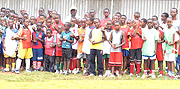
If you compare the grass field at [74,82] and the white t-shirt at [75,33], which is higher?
the white t-shirt at [75,33]

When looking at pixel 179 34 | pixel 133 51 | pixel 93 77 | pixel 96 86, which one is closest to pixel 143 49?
pixel 133 51

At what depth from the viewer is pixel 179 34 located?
8352 millimetres

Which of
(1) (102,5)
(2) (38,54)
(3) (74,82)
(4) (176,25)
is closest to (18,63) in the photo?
(2) (38,54)

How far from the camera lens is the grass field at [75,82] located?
6922 mm

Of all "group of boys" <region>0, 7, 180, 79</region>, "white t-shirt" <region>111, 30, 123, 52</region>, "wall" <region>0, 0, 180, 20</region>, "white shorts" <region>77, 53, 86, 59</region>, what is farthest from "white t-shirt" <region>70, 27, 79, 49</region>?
"wall" <region>0, 0, 180, 20</region>

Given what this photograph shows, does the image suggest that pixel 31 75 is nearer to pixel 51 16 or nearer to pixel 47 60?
pixel 47 60

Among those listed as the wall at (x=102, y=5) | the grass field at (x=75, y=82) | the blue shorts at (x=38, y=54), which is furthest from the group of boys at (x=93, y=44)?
the wall at (x=102, y=5)

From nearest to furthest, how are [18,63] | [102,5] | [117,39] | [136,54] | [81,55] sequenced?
[117,39], [136,54], [18,63], [81,55], [102,5]

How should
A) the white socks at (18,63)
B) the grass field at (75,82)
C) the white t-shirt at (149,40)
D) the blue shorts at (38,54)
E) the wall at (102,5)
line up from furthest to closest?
1. the wall at (102,5)
2. the blue shorts at (38,54)
3. the white socks at (18,63)
4. the white t-shirt at (149,40)
5. the grass field at (75,82)

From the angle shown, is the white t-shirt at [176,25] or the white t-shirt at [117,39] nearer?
the white t-shirt at [117,39]

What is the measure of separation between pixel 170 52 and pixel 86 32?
2.50 m

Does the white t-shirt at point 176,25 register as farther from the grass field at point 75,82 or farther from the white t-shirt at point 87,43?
the white t-shirt at point 87,43

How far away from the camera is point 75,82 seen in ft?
24.7

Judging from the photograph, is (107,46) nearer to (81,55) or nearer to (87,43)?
(87,43)
